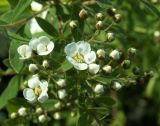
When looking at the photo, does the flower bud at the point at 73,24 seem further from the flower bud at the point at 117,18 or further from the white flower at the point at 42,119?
the white flower at the point at 42,119

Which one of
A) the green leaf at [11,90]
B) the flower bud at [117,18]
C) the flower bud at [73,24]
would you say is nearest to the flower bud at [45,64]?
the flower bud at [73,24]

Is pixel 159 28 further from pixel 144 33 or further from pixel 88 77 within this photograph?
pixel 88 77

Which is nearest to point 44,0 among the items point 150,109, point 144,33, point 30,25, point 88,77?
point 30,25

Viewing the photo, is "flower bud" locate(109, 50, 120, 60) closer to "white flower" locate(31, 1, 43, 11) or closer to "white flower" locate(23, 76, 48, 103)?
"white flower" locate(23, 76, 48, 103)

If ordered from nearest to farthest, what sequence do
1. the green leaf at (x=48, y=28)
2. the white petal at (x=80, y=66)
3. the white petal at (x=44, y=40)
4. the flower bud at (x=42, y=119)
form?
the white petal at (x=80, y=66) → the white petal at (x=44, y=40) → the green leaf at (x=48, y=28) → the flower bud at (x=42, y=119)

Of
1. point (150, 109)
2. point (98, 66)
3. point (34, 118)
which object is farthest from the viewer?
point (150, 109)

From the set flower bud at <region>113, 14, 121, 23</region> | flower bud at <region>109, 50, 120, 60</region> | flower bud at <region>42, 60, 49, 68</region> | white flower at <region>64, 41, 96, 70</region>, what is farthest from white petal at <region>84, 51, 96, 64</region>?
flower bud at <region>113, 14, 121, 23</region>
